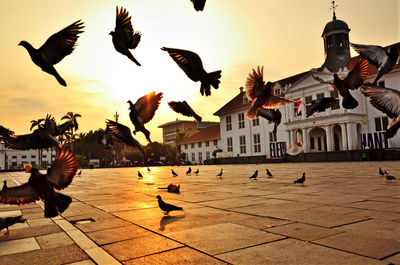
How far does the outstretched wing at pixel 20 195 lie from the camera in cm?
269

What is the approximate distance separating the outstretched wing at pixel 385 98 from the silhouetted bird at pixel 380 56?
0.90 ft

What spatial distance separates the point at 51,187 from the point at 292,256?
2191 mm

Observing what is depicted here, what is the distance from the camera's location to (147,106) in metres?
3.11

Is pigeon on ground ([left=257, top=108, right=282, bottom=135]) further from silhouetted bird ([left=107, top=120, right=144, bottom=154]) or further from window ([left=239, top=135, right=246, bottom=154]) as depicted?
window ([left=239, top=135, right=246, bottom=154])

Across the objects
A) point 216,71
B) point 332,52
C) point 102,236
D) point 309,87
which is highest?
point 332,52

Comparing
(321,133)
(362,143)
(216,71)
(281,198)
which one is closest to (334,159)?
(362,143)

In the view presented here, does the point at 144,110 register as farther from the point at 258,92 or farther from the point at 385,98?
the point at 385,98

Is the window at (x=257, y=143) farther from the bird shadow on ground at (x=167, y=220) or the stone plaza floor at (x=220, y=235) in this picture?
the bird shadow on ground at (x=167, y=220)

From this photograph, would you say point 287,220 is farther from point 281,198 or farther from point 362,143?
point 362,143

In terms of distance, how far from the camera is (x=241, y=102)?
170 ft

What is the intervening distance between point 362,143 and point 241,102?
21.4 metres

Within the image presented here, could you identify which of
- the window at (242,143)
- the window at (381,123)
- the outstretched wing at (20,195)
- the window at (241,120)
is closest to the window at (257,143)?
the window at (242,143)

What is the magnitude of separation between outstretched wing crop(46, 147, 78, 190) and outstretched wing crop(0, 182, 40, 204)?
0.95ft

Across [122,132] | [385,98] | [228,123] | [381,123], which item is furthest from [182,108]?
[228,123]
